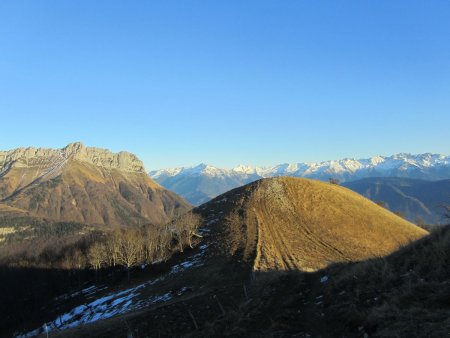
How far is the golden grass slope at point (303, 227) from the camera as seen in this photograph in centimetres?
7000

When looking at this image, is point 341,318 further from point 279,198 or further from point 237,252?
point 279,198

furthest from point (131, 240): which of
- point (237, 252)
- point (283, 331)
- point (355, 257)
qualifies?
point (283, 331)

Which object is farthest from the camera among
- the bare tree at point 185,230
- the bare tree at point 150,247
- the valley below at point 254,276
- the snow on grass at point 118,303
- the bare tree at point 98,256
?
the bare tree at point 98,256

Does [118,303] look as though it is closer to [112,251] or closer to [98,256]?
[112,251]

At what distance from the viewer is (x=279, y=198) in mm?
102188

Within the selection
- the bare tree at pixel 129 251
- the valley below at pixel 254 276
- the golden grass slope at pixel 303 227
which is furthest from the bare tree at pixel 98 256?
the golden grass slope at pixel 303 227

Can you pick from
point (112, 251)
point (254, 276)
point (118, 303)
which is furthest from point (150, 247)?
point (254, 276)

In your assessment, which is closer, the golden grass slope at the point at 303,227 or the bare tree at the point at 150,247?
the golden grass slope at the point at 303,227

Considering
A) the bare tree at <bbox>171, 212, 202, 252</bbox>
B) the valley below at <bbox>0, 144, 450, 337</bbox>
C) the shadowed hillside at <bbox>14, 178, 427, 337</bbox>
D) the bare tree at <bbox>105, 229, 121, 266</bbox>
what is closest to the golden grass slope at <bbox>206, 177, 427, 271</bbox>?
the shadowed hillside at <bbox>14, 178, 427, 337</bbox>

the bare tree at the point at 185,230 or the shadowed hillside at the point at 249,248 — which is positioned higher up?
the bare tree at the point at 185,230

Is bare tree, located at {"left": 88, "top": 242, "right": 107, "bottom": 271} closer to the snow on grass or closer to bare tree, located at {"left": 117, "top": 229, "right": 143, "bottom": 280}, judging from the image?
bare tree, located at {"left": 117, "top": 229, "right": 143, "bottom": 280}

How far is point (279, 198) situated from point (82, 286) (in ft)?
193

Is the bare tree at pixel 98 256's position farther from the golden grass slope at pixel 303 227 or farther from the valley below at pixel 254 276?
the golden grass slope at pixel 303 227

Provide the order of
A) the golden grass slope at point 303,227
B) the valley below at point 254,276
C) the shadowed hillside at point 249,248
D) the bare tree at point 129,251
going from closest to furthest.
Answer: the valley below at point 254,276, the shadowed hillside at point 249,248, the golden grass slope at point 303,227, the bare tree at point 129,251
